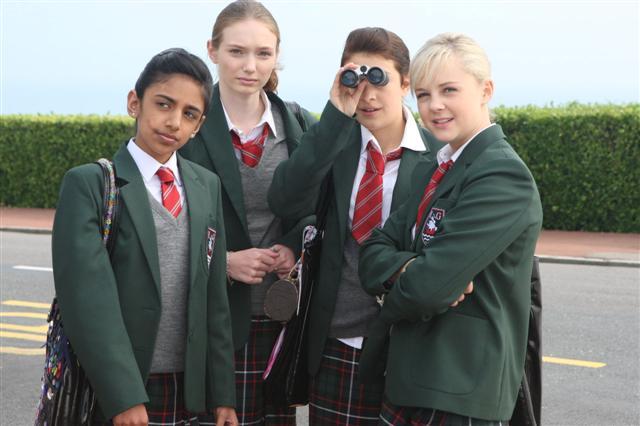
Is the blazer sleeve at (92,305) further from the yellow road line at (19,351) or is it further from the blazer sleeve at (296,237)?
the yellow road line at (19,351)

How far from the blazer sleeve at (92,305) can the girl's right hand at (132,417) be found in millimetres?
22

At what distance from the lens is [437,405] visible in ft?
8.64

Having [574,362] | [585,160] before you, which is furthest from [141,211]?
[585,160]

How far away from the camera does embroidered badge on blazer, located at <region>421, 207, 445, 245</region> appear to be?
2779 mm

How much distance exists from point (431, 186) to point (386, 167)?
49 centimetres

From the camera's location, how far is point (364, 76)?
3.19 metres

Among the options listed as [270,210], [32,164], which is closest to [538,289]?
[270,210]

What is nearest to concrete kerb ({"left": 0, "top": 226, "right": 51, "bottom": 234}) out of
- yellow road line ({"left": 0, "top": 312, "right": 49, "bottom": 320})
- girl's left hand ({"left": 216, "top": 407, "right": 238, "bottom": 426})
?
yellow road line ({"left": 0, "top": 312, "right": 49, "bottom": 320})

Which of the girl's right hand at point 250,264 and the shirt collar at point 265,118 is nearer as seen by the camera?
the girl's right hand at point 250,264

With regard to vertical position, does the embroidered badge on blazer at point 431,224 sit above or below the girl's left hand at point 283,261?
above

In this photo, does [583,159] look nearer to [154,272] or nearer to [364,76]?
[364,76]

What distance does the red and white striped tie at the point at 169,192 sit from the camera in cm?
301

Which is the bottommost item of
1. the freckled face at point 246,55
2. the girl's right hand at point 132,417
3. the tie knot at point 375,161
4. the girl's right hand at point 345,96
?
the girl's right hand at point 132,417

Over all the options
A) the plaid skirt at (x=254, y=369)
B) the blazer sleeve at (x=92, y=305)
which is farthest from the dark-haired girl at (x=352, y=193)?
the blazer sleeve at (x=92, y=305)
